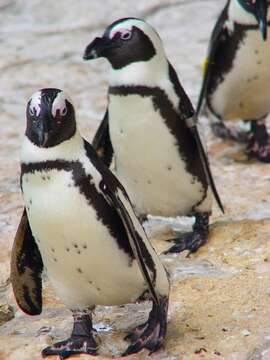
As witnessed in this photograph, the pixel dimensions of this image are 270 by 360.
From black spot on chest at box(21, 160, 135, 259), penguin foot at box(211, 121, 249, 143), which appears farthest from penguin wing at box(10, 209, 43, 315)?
penguin foot at box(211, 121, 249, 143)

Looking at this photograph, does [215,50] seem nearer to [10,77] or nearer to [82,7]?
[10,77]

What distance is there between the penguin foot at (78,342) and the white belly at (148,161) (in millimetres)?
839

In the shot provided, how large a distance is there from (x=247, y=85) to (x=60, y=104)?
2.02 m

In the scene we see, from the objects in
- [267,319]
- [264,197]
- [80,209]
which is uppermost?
[80,209]

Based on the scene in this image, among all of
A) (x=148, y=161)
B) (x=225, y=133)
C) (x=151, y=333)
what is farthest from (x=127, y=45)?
(x=225, y=133)

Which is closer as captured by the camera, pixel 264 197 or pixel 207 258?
pixel 207 258

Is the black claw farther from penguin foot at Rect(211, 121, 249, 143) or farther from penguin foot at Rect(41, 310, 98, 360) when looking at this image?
penguin foot at Rect(211, 121, 249, 143)

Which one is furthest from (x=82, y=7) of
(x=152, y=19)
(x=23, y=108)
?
(x=23, y=108)

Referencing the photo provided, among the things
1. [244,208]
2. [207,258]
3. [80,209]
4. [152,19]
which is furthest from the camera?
[152,19]

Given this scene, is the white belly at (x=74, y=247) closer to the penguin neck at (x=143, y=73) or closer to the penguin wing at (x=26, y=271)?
the penguin wing at (x=26, y=271)

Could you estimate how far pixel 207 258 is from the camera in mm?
3664

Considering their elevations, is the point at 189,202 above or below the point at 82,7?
above

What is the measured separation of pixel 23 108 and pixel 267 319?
9.49 ft

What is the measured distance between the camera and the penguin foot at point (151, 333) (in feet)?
9.48
